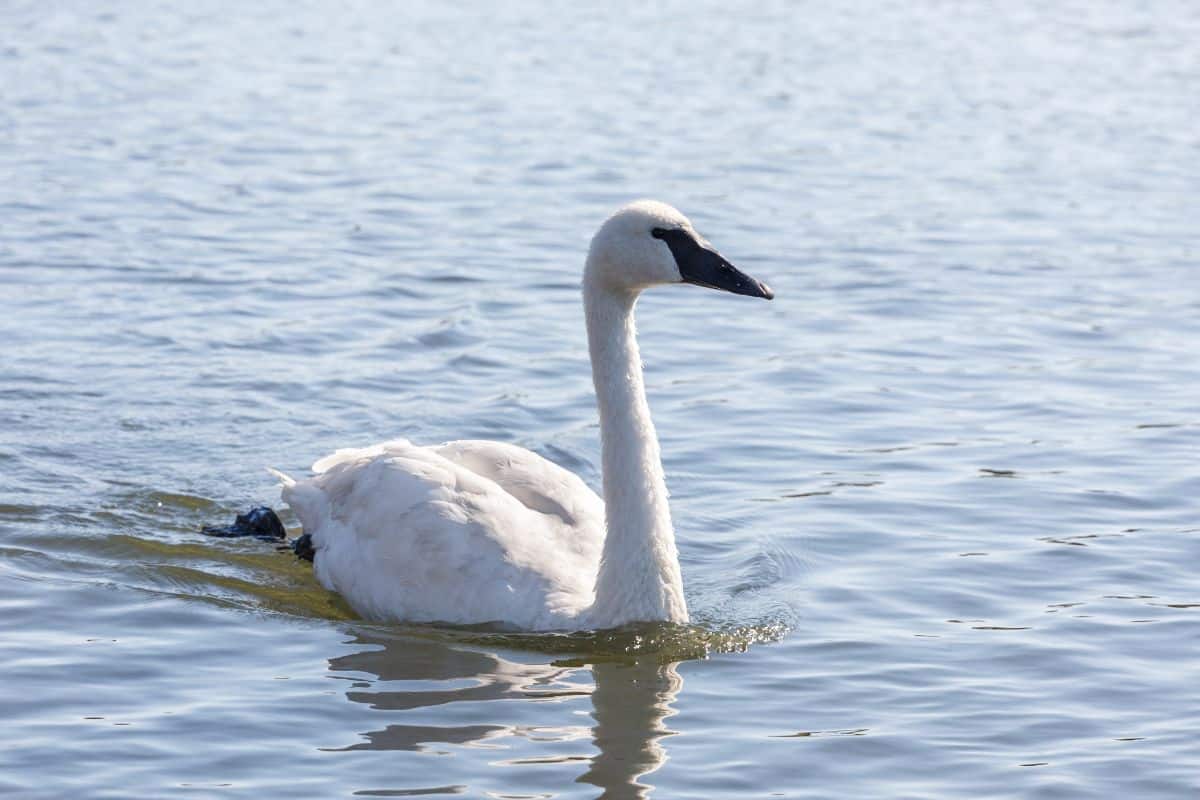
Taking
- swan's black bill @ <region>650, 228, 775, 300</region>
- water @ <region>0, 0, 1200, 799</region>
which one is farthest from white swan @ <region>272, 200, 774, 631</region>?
water @ <region>0, 0, 1200, 799</region>

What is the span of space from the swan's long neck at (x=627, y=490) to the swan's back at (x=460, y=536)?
0.89ft

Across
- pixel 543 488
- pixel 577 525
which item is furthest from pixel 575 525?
pixel 543 488

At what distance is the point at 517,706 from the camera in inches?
310

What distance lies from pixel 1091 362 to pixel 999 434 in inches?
75.1

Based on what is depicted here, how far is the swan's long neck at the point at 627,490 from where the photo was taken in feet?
28.0

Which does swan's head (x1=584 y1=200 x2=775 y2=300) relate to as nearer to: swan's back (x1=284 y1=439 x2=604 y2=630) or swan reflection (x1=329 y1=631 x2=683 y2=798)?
swan's back (x1=284 y1=439 x2=604 y2=630)

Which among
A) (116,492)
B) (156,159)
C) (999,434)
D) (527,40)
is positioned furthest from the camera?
(527,40)

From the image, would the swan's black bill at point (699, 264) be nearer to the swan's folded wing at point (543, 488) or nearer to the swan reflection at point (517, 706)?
the swan's folded wing at point (543, 488)

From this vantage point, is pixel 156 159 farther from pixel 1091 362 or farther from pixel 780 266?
pixel 1091 362

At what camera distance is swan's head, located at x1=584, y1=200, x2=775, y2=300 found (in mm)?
8703

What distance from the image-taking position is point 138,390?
12.6 metres

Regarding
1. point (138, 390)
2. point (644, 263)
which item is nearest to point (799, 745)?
point (644, 263)

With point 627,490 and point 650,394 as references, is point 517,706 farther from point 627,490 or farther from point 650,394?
point 650,394

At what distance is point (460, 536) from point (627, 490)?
81 cm
